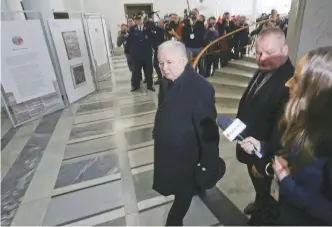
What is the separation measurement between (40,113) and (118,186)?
2.61 m

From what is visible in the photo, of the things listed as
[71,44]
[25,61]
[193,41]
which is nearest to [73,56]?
[71,44]

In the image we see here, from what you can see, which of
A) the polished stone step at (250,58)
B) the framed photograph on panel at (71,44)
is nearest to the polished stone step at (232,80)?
the polished stone step at (250,58)

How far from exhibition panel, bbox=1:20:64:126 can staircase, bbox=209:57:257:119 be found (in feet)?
11.2

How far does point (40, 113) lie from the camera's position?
Answer: 3906mm

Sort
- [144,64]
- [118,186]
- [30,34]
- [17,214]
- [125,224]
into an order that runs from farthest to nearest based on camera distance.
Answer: [144,64] → [30,34] → [118,186] → [17,214] → [125,224]

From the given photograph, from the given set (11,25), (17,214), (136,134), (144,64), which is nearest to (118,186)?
(17,214)

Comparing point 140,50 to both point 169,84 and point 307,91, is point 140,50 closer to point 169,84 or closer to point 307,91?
point 169,84

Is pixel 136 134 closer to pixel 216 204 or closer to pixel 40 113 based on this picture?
pixel 216 204

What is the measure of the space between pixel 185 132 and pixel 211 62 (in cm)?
478

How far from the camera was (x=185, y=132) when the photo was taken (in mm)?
1239

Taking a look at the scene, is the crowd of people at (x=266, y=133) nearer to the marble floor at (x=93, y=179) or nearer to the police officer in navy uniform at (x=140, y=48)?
the marble floor at (x=93, y=179)

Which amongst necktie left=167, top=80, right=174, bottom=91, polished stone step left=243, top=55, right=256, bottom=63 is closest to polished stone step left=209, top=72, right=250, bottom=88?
polished stone step left=243, top=55, right=256, bottom=63

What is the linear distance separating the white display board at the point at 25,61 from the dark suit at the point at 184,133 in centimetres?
313

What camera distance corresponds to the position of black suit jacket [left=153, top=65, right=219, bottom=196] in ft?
3.93
